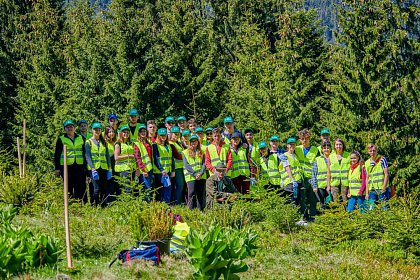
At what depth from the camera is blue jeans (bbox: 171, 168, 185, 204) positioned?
46.8 feet

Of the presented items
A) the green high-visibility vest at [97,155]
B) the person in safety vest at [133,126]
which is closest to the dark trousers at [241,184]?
the person in safety vest at [133,126]

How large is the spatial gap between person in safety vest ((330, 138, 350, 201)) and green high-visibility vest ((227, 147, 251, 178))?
1868 mm

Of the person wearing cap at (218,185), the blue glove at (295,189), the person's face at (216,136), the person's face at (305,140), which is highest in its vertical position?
the person's face at (216,136)

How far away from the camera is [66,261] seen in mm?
8344

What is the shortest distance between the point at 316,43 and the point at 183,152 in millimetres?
21311

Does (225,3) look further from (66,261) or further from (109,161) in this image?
(66,261)

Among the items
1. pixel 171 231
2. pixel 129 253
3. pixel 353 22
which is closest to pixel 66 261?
pixel 129 253

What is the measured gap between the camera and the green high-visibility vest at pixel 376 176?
1327 centimetres

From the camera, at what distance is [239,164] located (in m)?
13.5

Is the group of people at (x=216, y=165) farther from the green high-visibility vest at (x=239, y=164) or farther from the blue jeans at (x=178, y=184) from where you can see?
the blue jeans at (x=178, y=184)

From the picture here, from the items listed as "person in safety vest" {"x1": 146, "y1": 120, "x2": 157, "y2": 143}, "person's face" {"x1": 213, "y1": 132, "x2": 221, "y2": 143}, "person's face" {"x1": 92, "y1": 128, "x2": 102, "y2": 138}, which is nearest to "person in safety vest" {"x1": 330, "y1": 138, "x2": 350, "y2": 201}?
"person's face" {"x1": 213, "y1": 132, "x2": 221, "y2": 143}

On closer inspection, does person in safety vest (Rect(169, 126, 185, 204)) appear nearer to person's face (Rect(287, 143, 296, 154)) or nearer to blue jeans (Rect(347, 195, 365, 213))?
person's face (Rect(287, 143, 296, 154))

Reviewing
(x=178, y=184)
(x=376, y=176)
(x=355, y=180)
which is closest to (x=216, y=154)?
(x=178, y=184)

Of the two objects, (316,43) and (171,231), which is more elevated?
(316,43)
